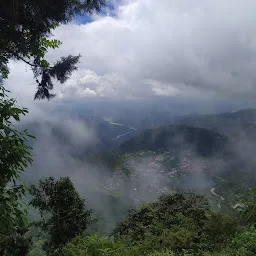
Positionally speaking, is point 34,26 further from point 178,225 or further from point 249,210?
point 178,225

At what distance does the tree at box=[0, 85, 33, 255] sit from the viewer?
3.49 m

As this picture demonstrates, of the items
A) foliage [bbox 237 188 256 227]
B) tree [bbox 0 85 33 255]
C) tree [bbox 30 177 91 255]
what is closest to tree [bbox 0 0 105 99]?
tree [bbox 0 85 33 255]

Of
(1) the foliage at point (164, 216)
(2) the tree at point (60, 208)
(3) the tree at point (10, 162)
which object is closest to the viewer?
(3) the tree at point (10, 162)

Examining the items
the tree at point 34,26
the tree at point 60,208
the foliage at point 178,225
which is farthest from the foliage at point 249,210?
the tree at point 60,208

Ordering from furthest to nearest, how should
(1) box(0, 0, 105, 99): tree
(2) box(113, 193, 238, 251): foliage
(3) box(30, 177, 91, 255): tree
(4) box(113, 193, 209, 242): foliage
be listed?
(3) box(30, 177, 91, 255): tree, (4) box(113, 193, 209, 242): foliage, (2) box(113, 193, 238, 251): foliage, (1) box(0, 0, 105, 99): tree

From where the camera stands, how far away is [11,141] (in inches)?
148

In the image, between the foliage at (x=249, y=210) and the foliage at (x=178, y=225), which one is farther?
the foliage at (x=178, y=225)

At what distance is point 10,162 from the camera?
3.81m

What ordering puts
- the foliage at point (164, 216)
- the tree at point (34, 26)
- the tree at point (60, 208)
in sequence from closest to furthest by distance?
1. the tree at point (34, 26)
2. the foliage at point (164, 216)
3. the tree at point (60, 208)

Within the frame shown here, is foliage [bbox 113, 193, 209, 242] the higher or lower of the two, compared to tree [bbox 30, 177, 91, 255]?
higher

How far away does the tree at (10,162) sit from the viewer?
3.49 meters

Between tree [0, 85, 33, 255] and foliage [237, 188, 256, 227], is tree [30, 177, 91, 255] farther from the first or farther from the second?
foliage [237, 188, 256, 227]

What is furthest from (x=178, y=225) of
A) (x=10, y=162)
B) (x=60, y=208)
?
(x=10, y=162)

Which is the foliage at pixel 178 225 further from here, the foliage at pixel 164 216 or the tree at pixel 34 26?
the tree at pixel 34 26
